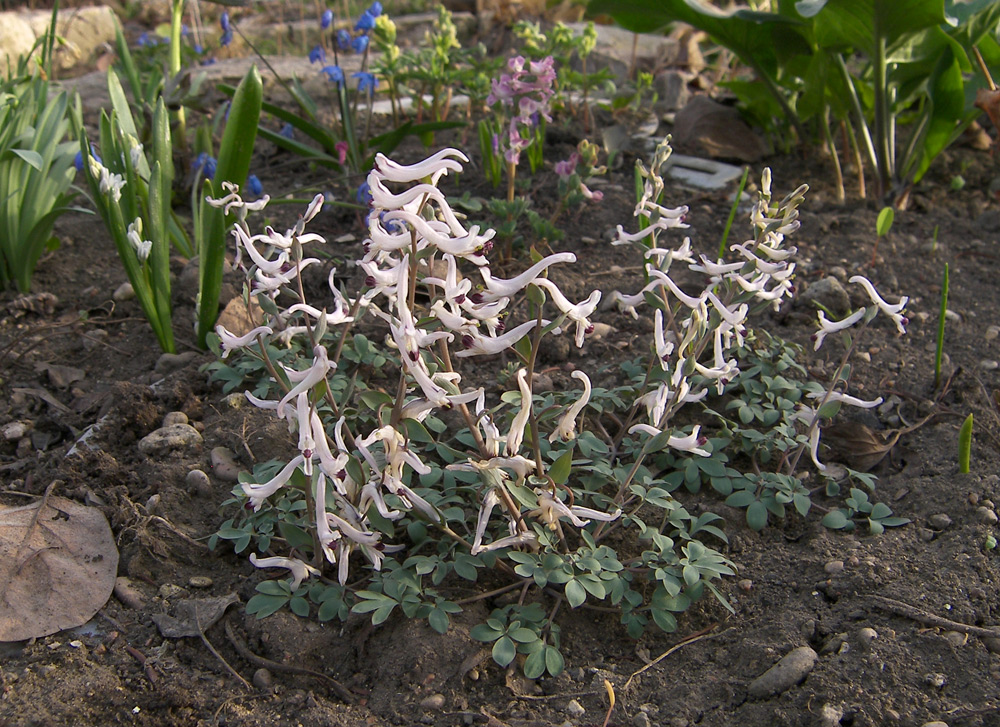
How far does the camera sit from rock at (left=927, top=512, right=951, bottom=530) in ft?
6.01

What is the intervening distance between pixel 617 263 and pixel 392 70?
1.24 metres

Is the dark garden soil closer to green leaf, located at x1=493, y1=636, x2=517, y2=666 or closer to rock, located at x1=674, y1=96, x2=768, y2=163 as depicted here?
green leaf, located at x1=493, y1=636, x2=517, y2=666

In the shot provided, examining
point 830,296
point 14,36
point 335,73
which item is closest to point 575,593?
point 830,296

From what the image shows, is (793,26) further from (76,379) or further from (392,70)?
(76,379)

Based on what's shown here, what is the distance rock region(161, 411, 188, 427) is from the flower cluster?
135 centimetres

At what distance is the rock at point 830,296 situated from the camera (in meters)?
2.58

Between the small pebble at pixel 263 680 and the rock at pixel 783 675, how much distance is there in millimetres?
848

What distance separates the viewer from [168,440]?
2.00 metres

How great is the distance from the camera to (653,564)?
1623 millimetres

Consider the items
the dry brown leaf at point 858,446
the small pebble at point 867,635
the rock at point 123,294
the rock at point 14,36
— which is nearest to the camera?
the small pebble at point 867,635

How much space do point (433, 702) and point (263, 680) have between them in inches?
12.3

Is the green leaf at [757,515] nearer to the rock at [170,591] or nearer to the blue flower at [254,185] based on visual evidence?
the rock at [170,591]

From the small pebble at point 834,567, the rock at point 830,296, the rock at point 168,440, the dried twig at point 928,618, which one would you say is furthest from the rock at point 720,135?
the rock at point 168,440

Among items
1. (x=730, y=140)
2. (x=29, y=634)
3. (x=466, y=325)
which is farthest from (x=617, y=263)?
(x=29, y=634)
